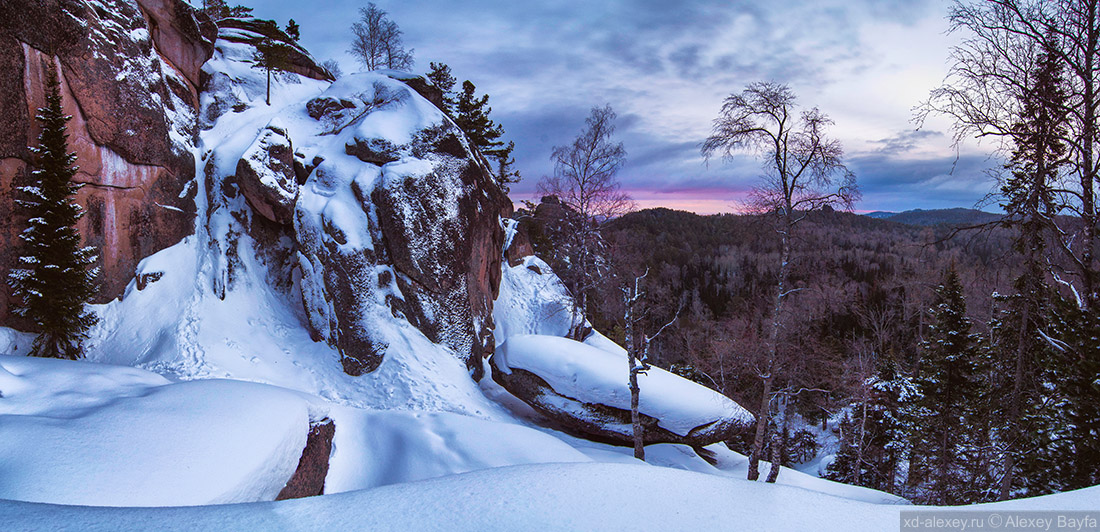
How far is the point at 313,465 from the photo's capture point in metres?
7.45

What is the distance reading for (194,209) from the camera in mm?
15094

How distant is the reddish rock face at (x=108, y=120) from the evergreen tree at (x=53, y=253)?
38cm

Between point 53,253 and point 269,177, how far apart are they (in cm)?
575

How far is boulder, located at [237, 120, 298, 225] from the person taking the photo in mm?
14930

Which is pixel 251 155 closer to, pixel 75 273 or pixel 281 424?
pixel 75 273

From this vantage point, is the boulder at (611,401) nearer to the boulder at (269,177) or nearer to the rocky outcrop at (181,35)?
the boulder at (269,177)

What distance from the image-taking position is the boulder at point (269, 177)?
14.9 meters

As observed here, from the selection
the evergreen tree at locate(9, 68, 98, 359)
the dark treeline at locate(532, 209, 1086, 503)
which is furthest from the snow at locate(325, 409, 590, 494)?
the evergreen tree at locate(9, 68, 98, 359)

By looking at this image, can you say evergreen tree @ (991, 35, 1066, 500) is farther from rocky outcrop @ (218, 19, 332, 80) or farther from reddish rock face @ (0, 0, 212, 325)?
rocky outcrop @ (218, 19, 332, 80)

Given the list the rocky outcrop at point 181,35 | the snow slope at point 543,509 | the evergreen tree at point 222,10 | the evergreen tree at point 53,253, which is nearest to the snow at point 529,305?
the evergreen tree at point 53,253

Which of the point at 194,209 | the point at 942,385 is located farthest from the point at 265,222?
the point at 942,385

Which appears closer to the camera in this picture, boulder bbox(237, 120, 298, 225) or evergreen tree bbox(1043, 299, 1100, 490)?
evergreen tree bbox(1043, 299, 1100, 490)

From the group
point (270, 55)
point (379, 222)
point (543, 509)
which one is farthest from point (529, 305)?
point (543, 509)

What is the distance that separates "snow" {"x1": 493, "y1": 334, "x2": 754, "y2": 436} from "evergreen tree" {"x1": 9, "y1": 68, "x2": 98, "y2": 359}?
11.5m
